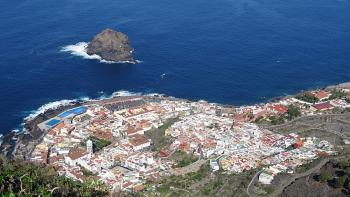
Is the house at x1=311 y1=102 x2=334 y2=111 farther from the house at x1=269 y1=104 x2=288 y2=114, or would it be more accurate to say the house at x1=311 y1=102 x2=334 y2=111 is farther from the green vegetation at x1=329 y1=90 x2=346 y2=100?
the house at x1=269 y1=104 x2=288 y2=114

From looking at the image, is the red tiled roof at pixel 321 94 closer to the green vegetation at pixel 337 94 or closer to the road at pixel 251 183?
the green vegetation at pixel 337 94

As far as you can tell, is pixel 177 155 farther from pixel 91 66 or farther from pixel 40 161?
pixel 91 66

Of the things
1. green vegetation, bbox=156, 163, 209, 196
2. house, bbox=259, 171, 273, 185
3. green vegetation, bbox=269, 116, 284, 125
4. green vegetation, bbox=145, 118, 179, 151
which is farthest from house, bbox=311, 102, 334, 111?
green vegetation, bbox=156, 163, 209, 196

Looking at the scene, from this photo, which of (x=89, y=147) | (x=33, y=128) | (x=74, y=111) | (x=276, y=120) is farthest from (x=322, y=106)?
(x=33, y=128)

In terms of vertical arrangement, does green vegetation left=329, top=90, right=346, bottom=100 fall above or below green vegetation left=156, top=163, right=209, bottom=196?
above

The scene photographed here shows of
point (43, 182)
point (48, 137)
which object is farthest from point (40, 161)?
point (43, 182)

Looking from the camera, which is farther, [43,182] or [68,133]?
[68,133]
